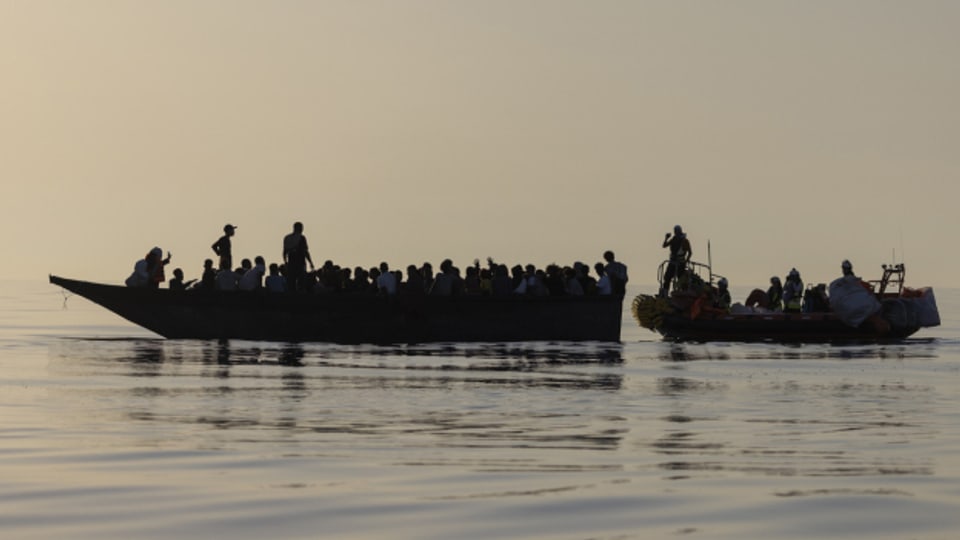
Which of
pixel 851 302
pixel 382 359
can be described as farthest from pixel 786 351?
pixel 382 359

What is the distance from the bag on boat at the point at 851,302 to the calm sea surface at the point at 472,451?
12.6 m

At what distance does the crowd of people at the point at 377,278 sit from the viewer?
4062 centimetres

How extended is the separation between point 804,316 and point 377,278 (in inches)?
432

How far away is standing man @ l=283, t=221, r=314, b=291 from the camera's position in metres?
40.2

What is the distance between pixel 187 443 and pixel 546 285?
85.2ft

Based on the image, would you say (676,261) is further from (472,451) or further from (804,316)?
(472,451)

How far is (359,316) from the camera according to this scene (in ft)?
134

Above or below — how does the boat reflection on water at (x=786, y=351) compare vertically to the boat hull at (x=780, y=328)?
below

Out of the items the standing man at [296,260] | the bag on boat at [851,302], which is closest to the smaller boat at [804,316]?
the bag on boat at [851,302]

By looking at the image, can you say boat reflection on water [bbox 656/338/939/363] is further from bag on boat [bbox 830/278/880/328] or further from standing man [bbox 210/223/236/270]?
standing man [bbox 210/223/236/270]

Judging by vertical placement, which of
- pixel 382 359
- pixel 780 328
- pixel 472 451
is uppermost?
pixel 780 328

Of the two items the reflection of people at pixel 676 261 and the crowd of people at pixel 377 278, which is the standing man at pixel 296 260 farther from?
the reflection of people at pixel 676 261

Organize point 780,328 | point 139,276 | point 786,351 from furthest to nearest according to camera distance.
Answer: point 780,328 < point 139,276 < point 786,351

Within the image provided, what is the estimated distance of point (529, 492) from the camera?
Result: 13195 millimetres
